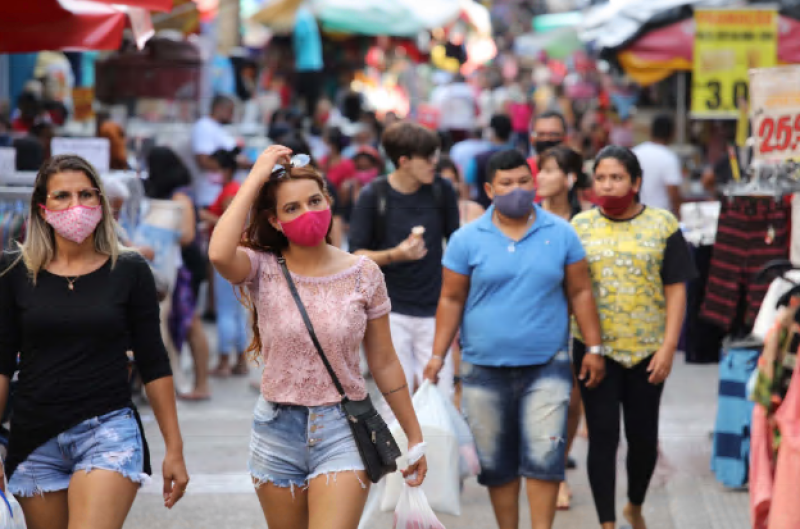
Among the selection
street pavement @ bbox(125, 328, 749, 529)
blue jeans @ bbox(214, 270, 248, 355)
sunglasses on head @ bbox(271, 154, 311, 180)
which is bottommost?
street pavement @ bbox(125, 328, 749, 529)

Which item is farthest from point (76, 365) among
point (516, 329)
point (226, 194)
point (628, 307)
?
point (226, 194)

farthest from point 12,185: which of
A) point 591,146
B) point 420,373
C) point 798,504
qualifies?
point 591,146

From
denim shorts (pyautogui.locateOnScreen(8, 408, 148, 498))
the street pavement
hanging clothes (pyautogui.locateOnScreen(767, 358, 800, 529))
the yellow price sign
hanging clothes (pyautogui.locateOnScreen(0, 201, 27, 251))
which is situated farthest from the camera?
the yellow price sign

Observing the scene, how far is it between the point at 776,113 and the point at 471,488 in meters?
2.68

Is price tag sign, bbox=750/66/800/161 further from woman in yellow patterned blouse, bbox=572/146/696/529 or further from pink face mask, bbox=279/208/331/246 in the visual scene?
pink face mask, bbox=279/208/331/246

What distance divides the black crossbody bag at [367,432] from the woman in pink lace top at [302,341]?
19 mm

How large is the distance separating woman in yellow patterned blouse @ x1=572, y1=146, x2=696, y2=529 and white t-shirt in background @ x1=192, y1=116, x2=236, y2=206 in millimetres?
7430

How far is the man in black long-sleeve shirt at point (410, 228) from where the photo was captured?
720cm

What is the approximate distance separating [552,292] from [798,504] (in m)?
1.77

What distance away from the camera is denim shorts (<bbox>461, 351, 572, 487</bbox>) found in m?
5.73

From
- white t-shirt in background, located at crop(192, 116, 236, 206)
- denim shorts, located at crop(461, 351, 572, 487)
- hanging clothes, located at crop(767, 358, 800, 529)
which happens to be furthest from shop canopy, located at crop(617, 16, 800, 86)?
hanging clothes, located at crop(767, 358, 800, 529)

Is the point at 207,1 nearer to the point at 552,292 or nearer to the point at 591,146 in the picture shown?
the point at 591,146

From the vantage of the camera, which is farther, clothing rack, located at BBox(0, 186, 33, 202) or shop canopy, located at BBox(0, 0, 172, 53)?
shop canopy, located at BBox(0, 0, 172, 53)

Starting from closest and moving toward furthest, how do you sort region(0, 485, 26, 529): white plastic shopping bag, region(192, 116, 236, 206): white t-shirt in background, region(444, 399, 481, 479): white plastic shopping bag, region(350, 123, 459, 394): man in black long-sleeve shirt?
region(0, 485, 26, 529): white plastic shopping bag → region(444, 399, 481, 479): white plastic shopping bag → region(350, 123, 459, 394): man in black long-sleeve shirt → region(192, 116, 236, 206): white t-shirt in background
